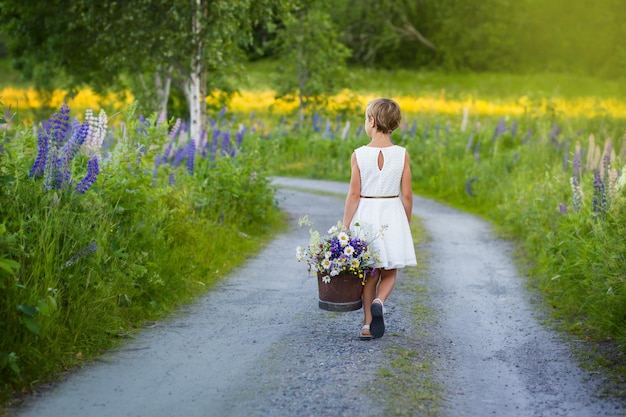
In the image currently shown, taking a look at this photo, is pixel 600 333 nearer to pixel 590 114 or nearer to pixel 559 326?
pixel 559 326

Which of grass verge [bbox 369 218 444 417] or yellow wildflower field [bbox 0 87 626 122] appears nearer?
grass verge [bbox 369 218 444 417]

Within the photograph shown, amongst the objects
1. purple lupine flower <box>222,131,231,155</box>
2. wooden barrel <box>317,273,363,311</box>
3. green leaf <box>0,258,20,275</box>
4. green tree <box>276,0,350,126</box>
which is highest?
green tree <box>276,0,350,126</box>

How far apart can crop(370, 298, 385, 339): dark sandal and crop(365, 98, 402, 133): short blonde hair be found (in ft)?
4.26

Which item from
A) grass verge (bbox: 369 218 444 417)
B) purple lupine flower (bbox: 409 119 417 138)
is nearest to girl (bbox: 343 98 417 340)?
grass verge (bbox: 369 218 444 417)

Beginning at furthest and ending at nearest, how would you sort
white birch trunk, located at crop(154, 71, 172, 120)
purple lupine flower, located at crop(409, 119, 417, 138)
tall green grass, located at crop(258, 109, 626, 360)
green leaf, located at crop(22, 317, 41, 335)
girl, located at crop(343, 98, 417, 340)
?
purple lupine flower, located at crop(409, 119, 417, 138)
white birch trunk, located at crop(154, 71, 172, 120)
tall green grass, located at crop(258, 109, 626, 360)
girl, located at crop(343, 98, 417, 340)
green leaf, located at crop(22, 317, 41, 335)

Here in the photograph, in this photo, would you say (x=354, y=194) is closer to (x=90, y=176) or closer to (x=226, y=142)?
(x=90, y=176)

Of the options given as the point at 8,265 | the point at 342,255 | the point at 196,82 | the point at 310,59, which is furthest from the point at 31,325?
the point at 310,59

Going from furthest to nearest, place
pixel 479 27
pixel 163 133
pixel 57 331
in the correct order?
pixel 479 27, pixel 163 133, pixel 57 331

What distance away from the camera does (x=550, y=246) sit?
9.73 meters

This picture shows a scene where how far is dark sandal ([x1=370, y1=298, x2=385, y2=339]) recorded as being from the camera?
6.80 m

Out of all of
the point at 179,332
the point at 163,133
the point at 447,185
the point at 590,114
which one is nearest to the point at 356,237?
the point at 179,332

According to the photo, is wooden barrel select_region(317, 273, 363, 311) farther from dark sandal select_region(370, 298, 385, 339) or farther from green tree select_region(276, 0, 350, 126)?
green tree select_region(276, 0, 350, 126)

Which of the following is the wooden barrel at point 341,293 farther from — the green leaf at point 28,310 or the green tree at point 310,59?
the green tree at point 310,59

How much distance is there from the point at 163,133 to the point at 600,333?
15.2 feet
